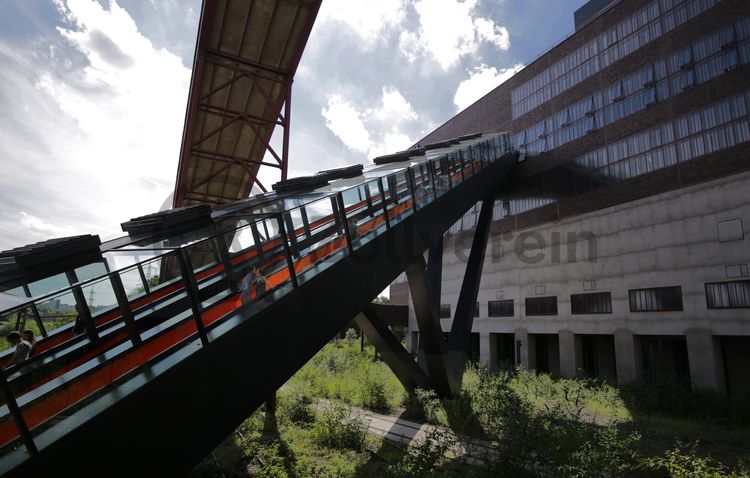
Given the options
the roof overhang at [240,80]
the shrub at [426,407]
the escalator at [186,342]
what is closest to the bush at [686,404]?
the shrub at [426,407]

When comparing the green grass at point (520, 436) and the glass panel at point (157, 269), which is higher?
the glass panel at point (157, 269)

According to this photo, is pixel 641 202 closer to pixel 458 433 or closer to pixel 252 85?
pixel 458 433

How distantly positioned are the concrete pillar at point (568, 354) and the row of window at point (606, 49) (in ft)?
48.6

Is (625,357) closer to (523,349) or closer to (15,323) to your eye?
(523,349)

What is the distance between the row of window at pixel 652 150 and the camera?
60.7 feet

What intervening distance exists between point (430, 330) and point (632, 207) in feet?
50.7

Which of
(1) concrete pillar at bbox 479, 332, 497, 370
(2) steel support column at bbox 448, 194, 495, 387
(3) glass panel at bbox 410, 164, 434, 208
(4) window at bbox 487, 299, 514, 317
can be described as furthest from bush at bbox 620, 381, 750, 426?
(1) concrete pillar at bbox 479, 332, 497, 370

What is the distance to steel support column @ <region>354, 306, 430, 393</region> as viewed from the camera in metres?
11.5

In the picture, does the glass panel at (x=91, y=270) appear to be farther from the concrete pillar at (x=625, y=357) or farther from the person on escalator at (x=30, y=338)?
the concrete pillar at (x=625, y=357)

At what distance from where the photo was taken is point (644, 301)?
68.9ft

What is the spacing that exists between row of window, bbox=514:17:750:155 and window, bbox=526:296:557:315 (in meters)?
9.21

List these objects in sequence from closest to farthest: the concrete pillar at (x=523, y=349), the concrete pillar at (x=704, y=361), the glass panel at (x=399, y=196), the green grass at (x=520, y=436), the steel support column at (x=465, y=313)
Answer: the green grass at (x=520, y=436)
the glass panel at (x=399, y=196)
the steel support column at (x=465, y=313)
the concrete pillar at (x=704, y=361)
the concrete pillar at (x=523, y=349)

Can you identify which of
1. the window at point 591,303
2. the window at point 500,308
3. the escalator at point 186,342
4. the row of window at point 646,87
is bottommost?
the window at point 500,308

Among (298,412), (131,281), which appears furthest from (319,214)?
(298,412)
